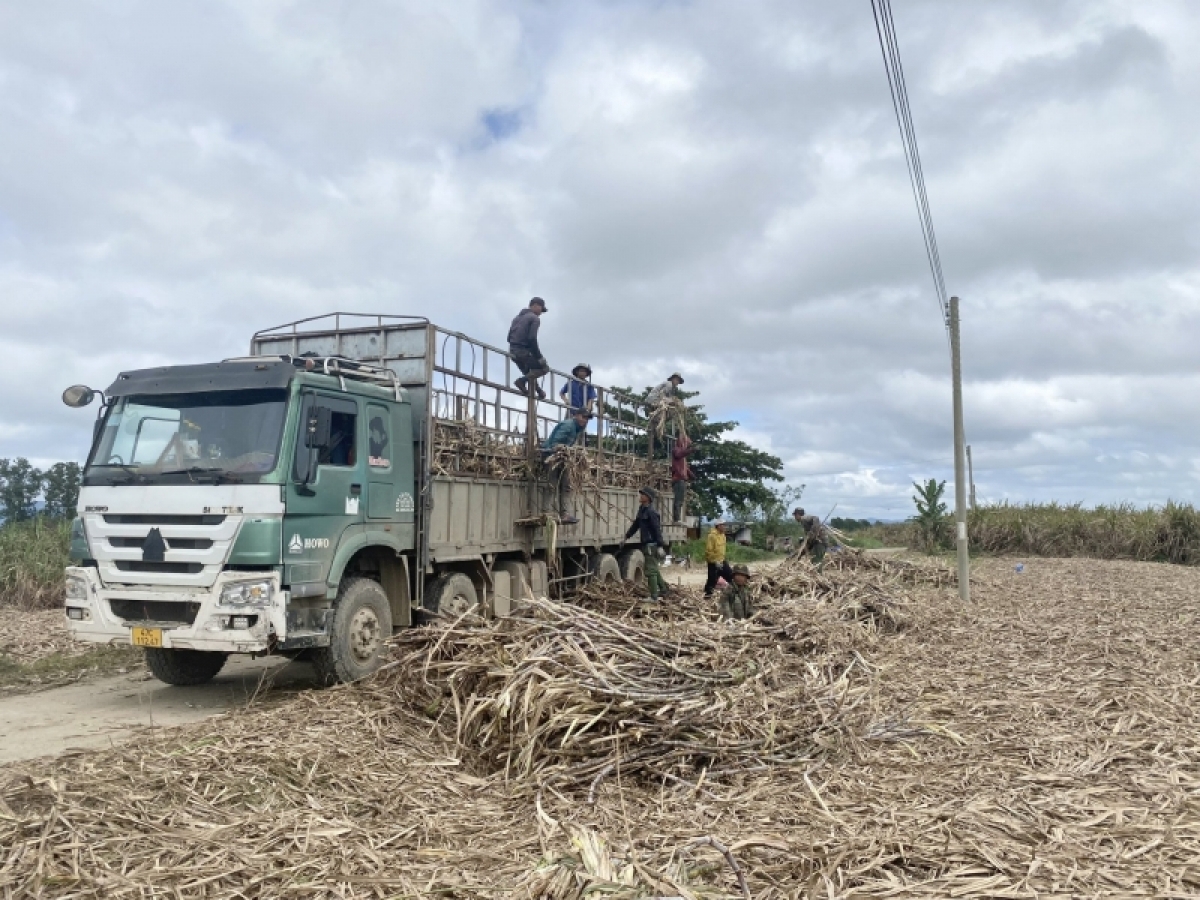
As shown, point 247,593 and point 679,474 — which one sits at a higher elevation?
point 679,474

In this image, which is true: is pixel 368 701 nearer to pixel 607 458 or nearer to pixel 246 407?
pixel 246 407

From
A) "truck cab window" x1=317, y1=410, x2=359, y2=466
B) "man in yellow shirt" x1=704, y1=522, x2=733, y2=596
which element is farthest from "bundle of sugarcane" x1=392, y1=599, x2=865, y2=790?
"man in yellow shirt" x1=704, y1=522, x2=733, y2=596

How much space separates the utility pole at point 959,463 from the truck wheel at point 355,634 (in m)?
9.61

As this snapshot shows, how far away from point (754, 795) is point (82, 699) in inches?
268

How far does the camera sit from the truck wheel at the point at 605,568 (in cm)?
1358

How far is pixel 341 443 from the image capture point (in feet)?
A: 27.4

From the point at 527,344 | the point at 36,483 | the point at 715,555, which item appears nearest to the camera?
the point at 527,344

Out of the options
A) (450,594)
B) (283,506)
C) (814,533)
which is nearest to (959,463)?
(814,533)

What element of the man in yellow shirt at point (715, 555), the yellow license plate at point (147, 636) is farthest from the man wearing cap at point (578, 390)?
the yellow license plate at point (147, 636)

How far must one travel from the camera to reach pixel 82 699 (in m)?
8.64

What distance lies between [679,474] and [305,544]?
9499mm

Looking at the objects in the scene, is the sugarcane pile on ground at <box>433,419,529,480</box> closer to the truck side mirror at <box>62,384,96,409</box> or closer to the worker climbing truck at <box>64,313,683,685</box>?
the worker climbing truck at <box>64,313,683,685</box>

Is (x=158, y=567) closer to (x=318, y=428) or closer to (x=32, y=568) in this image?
(x=318, y=428)

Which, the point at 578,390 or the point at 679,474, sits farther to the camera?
the point at 679,474
